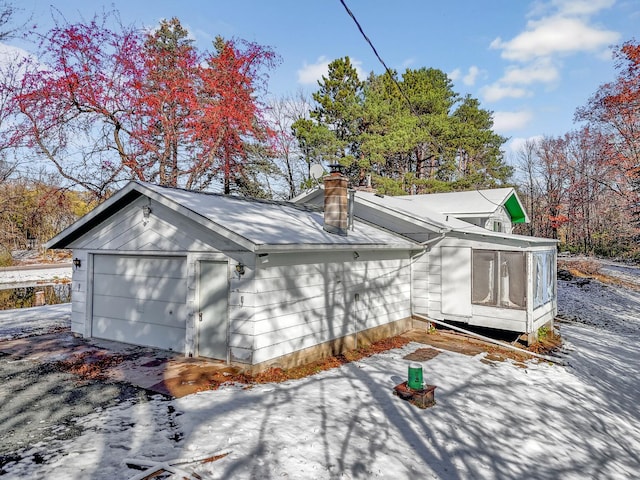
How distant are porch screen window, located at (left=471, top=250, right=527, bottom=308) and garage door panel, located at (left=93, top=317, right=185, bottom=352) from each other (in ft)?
24.9

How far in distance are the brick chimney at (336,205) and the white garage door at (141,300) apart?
3.42m

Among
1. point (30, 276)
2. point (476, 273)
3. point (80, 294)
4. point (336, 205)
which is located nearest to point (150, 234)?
point (80, 294)

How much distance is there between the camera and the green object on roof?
2023cm

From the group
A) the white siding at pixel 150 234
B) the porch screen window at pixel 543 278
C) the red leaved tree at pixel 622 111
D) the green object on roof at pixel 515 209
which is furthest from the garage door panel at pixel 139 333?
the red leaved tree at pixel 622 111

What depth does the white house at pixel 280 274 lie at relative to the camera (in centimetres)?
673

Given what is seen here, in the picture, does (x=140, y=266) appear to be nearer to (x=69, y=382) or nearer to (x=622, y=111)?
(x=69, y=382)

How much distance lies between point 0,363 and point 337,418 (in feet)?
21.6

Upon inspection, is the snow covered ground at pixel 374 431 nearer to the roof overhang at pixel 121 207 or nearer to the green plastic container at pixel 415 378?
the green plastic container at pixel 415 378

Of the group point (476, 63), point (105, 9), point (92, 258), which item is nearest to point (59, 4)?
point (105, 9)

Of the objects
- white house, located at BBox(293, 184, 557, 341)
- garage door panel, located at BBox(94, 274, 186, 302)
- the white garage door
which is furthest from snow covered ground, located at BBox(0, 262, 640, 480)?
garage door panel, located at BBox(94, 274, 186, 302)

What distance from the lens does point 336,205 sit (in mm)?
9008

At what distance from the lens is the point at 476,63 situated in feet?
34.5

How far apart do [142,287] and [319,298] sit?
153 inches

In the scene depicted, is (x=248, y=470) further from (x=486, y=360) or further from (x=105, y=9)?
(x=105, y=9)
